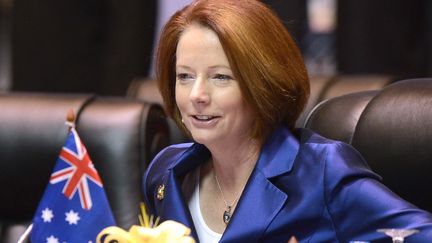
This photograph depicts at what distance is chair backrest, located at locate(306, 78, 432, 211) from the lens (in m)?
1.81

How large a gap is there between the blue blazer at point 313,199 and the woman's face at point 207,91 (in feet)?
0.32

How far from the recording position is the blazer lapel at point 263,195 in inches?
67.4

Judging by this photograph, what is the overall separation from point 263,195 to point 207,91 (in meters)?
0.22

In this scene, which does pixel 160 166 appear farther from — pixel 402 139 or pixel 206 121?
pixel 402 139

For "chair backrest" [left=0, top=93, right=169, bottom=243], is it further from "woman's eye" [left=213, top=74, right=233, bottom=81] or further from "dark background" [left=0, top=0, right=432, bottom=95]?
"dark background" [left=0, top=0, right=432, bottom=95]

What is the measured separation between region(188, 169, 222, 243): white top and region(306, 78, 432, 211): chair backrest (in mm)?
297

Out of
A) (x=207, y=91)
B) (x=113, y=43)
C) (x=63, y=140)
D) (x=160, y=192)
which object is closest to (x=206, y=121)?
(x=207, y=91)

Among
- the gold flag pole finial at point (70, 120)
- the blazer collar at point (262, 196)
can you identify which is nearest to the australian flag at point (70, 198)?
the gold flag pole finial at point (70, 120)

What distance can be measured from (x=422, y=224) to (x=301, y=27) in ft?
8.74

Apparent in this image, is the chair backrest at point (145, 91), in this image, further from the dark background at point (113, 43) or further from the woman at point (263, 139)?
the woman at point (263, 139)

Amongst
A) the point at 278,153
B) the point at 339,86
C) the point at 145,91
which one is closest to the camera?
the point at 278,153

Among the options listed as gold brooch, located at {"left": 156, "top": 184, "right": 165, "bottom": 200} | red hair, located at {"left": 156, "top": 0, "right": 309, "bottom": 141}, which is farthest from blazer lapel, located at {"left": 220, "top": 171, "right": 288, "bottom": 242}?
gold brooch, located at {"left": 156, "top": 184, "right": 165, "bottom": 200}

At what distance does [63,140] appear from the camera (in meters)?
2.23

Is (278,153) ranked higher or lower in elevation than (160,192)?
higher
